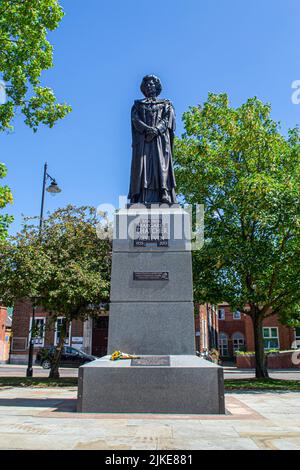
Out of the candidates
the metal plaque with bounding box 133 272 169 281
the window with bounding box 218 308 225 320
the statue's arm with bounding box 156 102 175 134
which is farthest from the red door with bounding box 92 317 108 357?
the metal plaque with bounding box 133 272 169 281

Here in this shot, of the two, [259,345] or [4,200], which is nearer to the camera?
[4,200]

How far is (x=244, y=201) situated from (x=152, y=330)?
975 cm

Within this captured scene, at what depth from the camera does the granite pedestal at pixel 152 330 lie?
692 centimetres

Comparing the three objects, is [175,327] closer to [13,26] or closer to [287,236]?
[287,236]

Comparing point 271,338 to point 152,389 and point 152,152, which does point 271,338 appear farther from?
point 152,389

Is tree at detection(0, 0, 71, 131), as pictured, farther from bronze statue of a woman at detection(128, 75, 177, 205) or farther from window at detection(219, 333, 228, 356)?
window at detection(219, 333, 228, 356)

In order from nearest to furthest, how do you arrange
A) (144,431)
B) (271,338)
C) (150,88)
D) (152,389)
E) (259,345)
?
(144,431), (152,389), (150,88), (259,345), (271,338)

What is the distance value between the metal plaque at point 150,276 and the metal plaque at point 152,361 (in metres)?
1.78

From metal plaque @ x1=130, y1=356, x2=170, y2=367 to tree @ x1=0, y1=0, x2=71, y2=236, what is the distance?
30.1 feet

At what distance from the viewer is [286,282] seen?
672 inches

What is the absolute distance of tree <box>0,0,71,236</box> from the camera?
14.5 m

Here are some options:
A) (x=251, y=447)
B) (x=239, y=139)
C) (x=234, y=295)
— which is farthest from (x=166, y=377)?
(x=239, y=139)

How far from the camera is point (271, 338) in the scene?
47219mm

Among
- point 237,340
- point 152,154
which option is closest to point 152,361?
point 152,154
